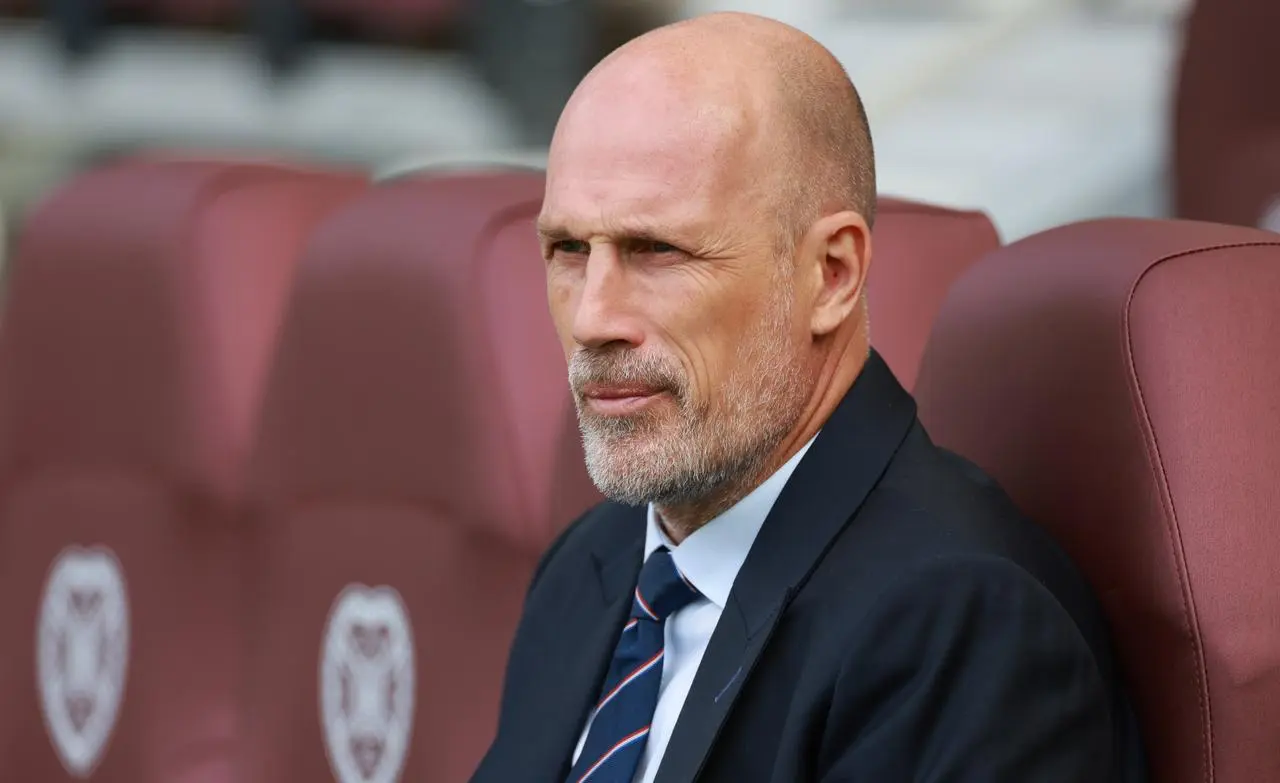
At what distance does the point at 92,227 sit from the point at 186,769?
2.02ft

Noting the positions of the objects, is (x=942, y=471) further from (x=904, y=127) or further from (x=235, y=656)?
(x=904, y=127)

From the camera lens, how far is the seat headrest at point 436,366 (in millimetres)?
1823

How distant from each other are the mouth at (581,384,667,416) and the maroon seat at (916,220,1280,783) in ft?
0.84

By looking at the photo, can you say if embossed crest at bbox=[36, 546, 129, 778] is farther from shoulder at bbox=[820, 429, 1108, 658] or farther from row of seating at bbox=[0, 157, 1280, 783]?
shoulder at bbox=[820, 429, 1108, 658]

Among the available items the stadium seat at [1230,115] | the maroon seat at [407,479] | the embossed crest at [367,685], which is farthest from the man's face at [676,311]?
the stadium seat at [1230,115]

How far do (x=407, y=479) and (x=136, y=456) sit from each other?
484 mm

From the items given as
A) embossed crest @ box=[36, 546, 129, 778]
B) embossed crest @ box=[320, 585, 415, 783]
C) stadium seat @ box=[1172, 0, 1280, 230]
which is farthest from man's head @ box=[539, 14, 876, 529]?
stadium seat @ box=[1172, 0, 1280, 230]

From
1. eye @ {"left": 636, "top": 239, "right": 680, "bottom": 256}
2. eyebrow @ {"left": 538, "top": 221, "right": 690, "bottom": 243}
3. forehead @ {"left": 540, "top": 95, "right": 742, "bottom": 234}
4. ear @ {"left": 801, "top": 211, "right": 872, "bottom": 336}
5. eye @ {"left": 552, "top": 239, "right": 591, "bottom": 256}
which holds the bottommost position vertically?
ear @ {"left": 801, "top": 211, "right": 872, "bottom": 336}

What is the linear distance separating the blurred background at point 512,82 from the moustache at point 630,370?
0.91 m

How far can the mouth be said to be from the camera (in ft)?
4.23

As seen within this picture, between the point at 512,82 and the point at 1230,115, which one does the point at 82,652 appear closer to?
the point at 1230,115

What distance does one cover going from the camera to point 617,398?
1303 millimetres

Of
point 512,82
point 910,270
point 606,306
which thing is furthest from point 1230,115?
point 512,82

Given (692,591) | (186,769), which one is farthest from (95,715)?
(692,591)
